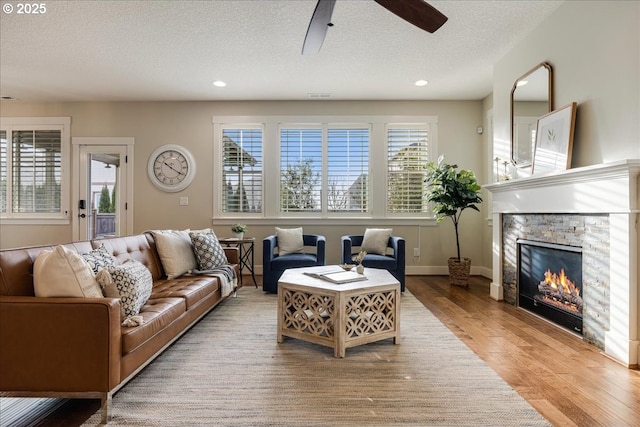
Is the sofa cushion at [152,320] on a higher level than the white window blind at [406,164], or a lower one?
lower

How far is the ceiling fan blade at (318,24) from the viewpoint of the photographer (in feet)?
6.76

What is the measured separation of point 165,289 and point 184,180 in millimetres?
3013

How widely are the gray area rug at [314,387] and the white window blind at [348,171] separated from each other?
285 centimetres

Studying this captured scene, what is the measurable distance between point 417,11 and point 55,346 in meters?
2.68

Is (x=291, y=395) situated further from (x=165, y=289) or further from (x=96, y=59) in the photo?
(x=96, y=59)

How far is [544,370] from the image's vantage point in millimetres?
2119

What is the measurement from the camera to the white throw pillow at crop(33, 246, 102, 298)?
170 centimetres

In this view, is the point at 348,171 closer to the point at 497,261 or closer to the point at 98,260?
the point at 497,261

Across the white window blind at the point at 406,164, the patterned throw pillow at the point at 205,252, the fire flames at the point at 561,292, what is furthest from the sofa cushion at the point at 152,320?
the white window blind at the point at 406,164

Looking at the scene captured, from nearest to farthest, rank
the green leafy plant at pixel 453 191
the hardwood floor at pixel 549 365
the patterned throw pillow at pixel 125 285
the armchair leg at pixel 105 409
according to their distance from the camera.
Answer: the armchair leg at pixel 105 409, the hardwood floor at pixel 549 365, the patterned throw pillow at pixel 125 285, the green leafy plant at pixel 453 191

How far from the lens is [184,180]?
17.5ft

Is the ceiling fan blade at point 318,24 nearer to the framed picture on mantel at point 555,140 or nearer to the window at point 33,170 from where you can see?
the framed picture on mantel at point 555,140

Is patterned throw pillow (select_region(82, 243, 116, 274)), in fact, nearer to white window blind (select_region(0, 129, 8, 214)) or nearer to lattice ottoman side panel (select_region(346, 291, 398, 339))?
lattice ottoman side panel (select_region(346, 291, 398, 339))

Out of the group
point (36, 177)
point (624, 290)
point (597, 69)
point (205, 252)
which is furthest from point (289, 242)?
point (36, 177)
